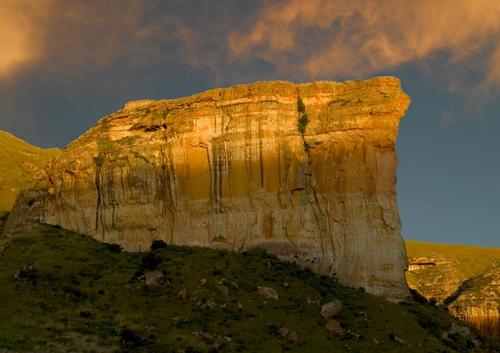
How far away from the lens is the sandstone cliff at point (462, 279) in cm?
12188

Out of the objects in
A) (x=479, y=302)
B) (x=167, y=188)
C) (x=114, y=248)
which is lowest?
(x=479, y=302)

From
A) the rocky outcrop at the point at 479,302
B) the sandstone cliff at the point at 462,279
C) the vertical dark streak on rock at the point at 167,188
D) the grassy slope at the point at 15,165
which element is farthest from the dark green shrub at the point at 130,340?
the rocky outcrop at the point at 479,302

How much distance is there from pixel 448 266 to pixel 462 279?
27.1 ft

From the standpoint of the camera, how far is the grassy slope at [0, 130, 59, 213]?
119m

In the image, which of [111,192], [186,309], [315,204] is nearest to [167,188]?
[111,192]

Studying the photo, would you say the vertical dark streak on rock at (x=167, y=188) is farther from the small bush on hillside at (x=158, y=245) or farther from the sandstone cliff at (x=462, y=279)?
the sandstone cliff at (x=462, y=279)

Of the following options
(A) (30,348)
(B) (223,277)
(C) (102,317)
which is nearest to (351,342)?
(B) (223,277)

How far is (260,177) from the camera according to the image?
209ft

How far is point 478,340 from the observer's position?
5716 cm

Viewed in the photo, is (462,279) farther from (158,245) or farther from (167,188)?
(158,245)

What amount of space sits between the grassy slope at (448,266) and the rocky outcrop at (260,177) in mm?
84291

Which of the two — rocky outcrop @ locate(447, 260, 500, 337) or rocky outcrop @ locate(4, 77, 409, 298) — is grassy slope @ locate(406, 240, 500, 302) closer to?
rocky outcrop @ locate(447, 260, 500, 337)

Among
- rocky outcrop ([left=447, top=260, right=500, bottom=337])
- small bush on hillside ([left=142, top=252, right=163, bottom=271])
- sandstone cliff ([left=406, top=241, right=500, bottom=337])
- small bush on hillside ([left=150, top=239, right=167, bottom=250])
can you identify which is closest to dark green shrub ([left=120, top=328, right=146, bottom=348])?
small bush on hillside ([left=142, top=252, right=163, bottom=271])

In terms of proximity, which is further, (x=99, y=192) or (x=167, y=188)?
(x=99, y=192)
